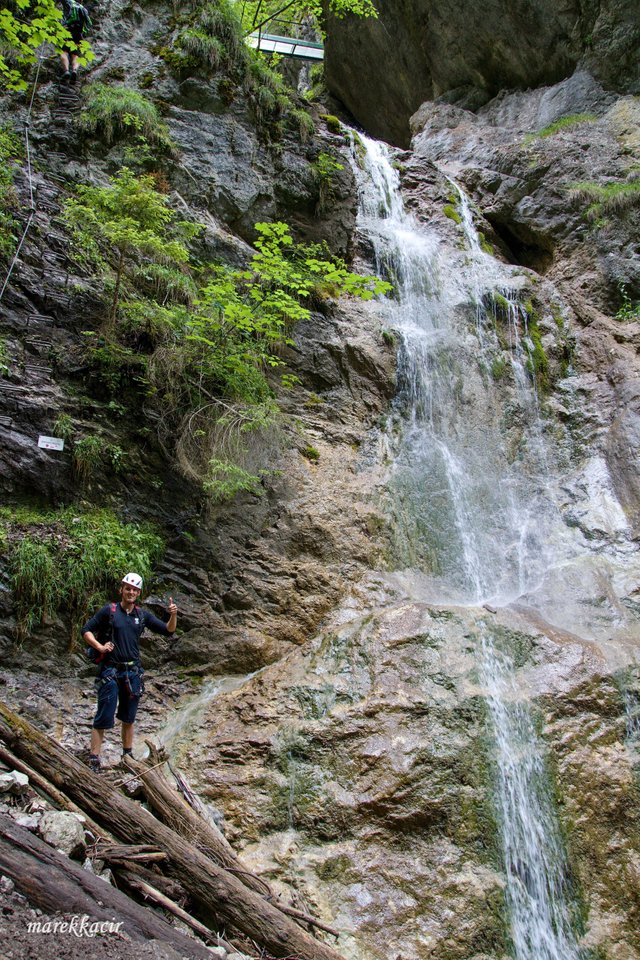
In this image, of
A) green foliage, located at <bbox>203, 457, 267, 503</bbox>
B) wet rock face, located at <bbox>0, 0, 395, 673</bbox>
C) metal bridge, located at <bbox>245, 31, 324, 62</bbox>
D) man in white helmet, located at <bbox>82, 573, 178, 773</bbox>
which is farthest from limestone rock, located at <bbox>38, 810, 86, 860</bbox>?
metal bridge, located at <bbox>245, 31, 324, 62</bbox>

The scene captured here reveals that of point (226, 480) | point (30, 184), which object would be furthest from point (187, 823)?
point (30, 184)

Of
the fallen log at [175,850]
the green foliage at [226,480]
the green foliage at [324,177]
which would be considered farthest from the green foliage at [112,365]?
the green foliage at [324,177]

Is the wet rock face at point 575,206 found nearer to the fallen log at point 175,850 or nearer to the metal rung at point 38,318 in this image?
the fallen log at point 175,850

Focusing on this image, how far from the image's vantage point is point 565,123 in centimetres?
1434

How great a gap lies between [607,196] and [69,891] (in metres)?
13.6

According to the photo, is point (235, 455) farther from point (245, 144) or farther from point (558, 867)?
point (245, 144)

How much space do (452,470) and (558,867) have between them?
16.2 ft

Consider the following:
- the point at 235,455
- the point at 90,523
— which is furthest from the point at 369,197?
the point at 90,523

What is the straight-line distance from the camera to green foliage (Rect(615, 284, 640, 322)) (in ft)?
35.7

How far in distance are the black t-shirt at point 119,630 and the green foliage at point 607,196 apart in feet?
38.3

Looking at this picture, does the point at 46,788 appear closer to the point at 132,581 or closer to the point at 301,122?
the point at 132,581

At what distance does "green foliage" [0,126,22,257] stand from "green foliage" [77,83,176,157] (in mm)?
1100

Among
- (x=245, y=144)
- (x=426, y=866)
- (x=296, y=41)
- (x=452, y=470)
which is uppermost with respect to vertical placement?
(x=296, y=41)

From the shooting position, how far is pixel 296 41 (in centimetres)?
2177
